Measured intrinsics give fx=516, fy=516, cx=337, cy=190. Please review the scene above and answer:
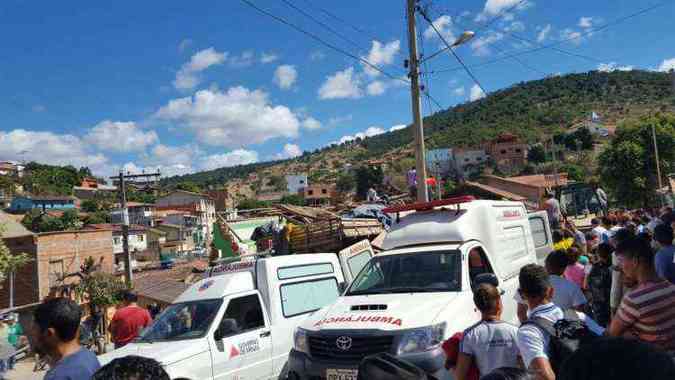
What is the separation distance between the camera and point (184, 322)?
7.23 metres

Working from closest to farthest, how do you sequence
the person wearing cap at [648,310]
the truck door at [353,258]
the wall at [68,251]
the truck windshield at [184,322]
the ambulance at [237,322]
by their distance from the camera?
the person wearing cap at [648,310] < the ambulance at [237,322] < the truck windshield at [184,322] < the truck door at [353,258] < the wall at [68,251]

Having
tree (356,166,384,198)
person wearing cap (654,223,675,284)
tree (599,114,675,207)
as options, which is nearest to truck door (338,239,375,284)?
person wearing cap (654,223,675,284)

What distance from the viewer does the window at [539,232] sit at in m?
11.4

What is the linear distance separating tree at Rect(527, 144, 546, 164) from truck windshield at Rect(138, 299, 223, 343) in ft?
335

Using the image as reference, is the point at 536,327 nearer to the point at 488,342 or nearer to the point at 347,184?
the point at 488,342

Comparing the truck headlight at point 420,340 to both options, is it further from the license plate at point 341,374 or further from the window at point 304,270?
the window at point 304,270

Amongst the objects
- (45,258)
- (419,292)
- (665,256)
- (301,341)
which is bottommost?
(301,341)

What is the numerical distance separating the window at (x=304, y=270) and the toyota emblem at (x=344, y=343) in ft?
7.94

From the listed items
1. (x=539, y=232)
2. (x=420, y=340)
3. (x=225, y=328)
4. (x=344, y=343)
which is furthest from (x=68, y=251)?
(x=420, y=340)

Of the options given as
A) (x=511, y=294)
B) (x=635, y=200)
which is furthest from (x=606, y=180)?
(x=511, y=294)

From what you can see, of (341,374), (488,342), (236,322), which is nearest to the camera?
(488,342)

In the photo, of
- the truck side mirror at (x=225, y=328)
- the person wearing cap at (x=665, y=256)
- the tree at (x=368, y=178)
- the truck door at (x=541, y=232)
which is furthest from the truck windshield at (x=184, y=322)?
the tree at (x=368, y=178)

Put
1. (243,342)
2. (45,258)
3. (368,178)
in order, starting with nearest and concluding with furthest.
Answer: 1. (243,342)
2. (45,258)
3. (368,178)

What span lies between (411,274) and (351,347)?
169 centimetres
